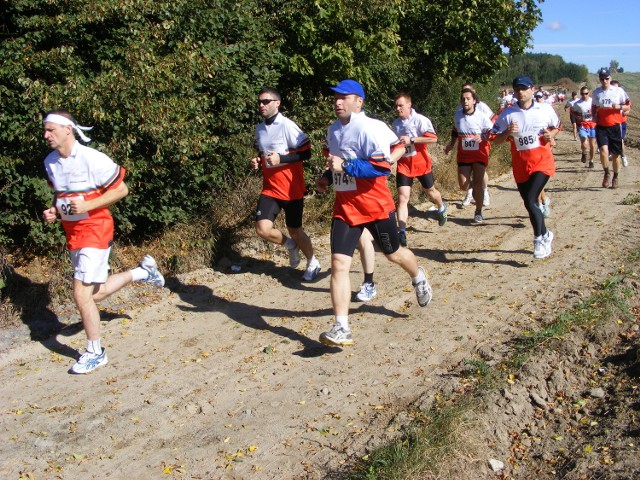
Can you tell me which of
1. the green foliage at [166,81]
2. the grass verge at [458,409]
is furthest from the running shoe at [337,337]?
the green foliage at [166,81]

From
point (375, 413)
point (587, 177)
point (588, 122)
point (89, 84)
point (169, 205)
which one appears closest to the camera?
point (375, 413)

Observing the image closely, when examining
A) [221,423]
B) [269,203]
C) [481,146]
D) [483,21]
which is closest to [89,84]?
[269,203]

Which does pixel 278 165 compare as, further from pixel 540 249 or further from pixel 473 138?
pixel 473 138

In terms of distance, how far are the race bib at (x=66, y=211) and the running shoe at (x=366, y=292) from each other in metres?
2.75

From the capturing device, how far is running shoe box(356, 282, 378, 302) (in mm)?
6711

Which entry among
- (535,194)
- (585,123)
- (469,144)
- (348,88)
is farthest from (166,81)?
(585,123)

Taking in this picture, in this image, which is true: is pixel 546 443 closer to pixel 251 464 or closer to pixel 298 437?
pixel 298 437

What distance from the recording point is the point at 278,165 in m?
6.91

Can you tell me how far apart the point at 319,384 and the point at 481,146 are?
18.3 feet

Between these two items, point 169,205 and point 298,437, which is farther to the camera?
point 169,205

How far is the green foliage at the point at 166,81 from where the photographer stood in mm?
6816

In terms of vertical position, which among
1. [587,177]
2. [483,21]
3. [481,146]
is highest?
[483,21]

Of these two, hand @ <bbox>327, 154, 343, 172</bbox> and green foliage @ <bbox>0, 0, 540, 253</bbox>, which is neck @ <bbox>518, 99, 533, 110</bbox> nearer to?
green foliage @ <bbox>0, 0, 540, 253</bbox>

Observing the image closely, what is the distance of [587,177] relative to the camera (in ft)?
43.6
